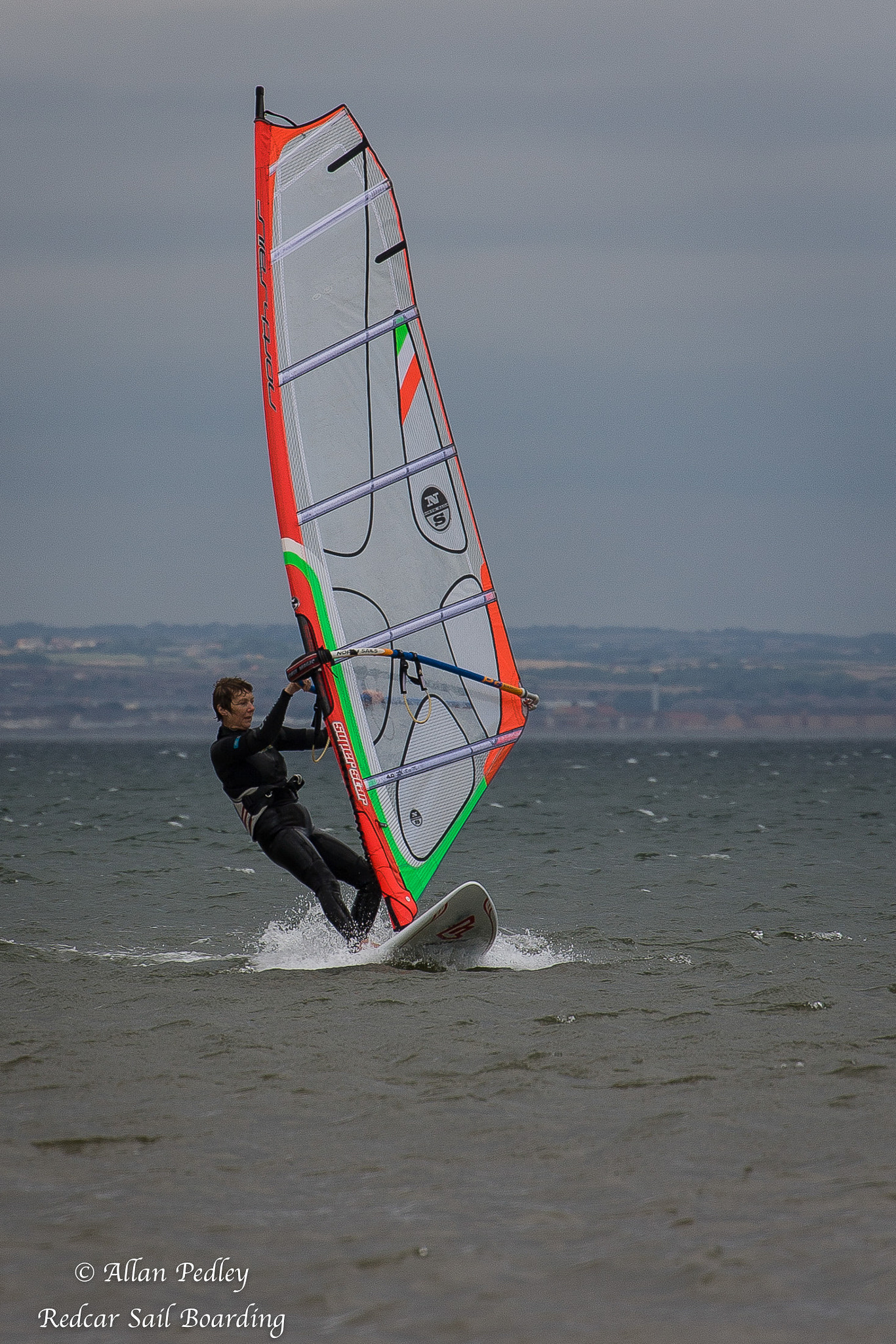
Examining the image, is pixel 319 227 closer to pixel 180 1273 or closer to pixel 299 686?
pixel 299 686

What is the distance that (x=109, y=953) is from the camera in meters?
8.48

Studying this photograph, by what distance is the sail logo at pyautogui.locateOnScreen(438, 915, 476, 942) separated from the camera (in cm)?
757

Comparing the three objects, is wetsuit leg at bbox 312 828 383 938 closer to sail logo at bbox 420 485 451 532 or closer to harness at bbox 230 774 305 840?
harness at bbox 230 774 305 840

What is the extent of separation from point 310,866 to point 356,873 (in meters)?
0.31

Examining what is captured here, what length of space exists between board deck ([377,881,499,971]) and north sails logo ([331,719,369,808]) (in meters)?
0.72

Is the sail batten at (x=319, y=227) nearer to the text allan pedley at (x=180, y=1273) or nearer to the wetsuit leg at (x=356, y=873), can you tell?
the wetsuit leg at (x=356, y=873)

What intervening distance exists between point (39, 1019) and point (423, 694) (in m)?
2.61

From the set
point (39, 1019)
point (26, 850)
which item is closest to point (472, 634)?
point (39, 1019)

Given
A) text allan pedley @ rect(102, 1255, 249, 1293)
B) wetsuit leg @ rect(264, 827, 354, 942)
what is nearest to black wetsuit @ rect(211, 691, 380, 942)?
wetsuit leg @ rect(264, 827, 354, 942)

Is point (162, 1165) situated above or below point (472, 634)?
below

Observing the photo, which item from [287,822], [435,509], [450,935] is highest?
[435,509]

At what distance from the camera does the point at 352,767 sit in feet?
24.9

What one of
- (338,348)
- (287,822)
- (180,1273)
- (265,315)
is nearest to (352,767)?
(287,822)

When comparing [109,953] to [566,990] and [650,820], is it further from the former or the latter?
[650,820]
